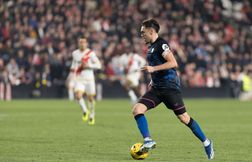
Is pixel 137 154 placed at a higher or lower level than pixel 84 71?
lower

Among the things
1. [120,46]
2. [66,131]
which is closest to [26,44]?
[120,46]

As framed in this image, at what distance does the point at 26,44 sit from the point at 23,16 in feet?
6.18

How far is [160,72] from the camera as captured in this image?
1347 cm

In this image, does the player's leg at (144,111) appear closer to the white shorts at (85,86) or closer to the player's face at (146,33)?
the player's face at (146,33)

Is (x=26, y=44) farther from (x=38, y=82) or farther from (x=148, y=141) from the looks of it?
(x=148, y=141)

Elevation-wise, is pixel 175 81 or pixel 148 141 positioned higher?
pixel 175 81

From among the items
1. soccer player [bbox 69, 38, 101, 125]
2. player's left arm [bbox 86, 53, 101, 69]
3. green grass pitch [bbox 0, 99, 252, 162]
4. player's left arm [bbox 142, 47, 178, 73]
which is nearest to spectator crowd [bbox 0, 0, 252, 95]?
green grass pitch [bbox 0, 99, 252, 162]

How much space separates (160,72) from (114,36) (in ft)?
93.8

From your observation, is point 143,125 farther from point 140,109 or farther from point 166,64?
point 166,64

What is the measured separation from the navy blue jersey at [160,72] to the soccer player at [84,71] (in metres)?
9.94

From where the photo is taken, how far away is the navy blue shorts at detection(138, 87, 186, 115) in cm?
1340

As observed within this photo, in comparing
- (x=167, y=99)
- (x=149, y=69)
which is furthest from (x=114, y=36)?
(x=149, y=69)

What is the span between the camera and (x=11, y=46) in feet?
132

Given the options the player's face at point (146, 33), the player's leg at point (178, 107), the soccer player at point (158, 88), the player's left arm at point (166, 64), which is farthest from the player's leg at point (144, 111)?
the player's face at point (146, 33)
